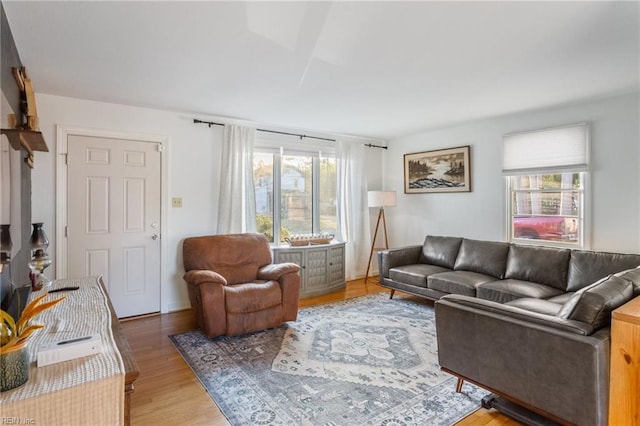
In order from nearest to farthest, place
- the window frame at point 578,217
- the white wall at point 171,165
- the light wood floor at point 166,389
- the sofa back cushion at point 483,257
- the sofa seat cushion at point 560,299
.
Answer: the light wood floor at point 166,389 → the sofa seat cushion at point 560,299 → the white wall at point 171,165 → the window frame at point 578,217 → the sofa back cushion at point 483,257

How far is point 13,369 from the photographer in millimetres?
1002

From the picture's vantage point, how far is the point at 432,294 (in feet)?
12.5

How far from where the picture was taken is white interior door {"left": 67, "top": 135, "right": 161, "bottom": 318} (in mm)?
3477

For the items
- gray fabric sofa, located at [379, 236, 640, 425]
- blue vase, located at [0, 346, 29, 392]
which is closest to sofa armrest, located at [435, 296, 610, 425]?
gray fabric sofa, located at [379, 236, 640, 425]

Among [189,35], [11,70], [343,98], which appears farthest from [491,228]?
[11,70]

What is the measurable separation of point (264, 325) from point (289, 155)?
2540mm

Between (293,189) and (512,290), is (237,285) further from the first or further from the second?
(512,290)

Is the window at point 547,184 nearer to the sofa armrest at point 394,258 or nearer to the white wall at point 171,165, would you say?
the sofa armrest at point 394,258

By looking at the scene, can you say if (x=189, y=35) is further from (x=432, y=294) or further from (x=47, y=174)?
(x=432, y=294)

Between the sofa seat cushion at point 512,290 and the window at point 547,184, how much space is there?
2.83ft

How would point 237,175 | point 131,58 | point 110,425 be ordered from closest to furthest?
point 110,425 → point 131,58 → point 237,175

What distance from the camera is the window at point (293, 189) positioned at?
4746 mm

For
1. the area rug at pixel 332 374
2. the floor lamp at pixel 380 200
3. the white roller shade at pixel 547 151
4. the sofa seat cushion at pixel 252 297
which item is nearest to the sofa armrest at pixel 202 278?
the sofa seat cushion at pixel 252 297

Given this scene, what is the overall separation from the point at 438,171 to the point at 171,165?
3641 mm
